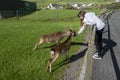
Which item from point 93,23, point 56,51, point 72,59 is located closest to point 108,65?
point 72,59

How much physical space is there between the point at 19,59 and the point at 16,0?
134 feet

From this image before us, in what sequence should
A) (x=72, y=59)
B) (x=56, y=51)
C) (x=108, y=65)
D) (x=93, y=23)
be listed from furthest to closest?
(x=72, y=59)
(x=93, y=23)
(x=108, y=65)
(x=56, y=51)

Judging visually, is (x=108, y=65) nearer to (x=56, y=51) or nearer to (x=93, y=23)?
(x=93, y=23)

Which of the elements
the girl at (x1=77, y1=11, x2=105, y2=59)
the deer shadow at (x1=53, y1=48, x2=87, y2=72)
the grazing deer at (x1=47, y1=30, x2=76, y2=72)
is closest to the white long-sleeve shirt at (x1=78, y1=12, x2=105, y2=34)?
the girl at (x1=77, y1=11, x2=105, y2=59)

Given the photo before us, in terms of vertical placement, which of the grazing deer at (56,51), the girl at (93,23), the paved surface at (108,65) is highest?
the girl at (93,23)

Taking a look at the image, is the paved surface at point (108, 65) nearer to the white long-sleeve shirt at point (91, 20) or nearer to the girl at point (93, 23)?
the girl at point (93, 23)

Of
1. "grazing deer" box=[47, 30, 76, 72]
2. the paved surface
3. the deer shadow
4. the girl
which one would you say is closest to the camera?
the paved surface

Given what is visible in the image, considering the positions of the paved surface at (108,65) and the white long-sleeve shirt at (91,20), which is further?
the white long-sleeve shirt at (91,20)

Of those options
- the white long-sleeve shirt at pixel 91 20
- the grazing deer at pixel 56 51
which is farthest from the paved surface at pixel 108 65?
the white long-sleeve shirt at pixel 91 20

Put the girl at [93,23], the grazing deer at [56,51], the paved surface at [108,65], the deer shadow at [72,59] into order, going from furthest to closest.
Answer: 1. the girl at [93,23]
2. the deer shadow at [72,59]
3. the grazing deer at [56,51]
4. the paved surface at [108,65]

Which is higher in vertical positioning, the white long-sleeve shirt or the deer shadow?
the white long-sleeve shirt

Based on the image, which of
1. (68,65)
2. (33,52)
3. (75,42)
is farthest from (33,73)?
(75,42)

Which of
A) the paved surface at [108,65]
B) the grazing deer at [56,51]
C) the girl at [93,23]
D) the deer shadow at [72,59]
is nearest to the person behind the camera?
the paved surface at [108,65]

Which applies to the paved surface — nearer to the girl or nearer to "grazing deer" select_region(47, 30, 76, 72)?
the girl
